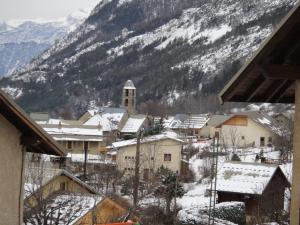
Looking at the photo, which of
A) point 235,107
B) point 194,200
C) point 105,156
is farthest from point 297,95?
point 235,107

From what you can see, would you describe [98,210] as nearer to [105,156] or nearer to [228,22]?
[105,156]

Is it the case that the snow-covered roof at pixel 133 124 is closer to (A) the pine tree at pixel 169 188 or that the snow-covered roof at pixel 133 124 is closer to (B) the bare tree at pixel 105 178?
(B) the bare tree at pixel 105 178

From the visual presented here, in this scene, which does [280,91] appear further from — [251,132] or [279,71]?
[251,132]

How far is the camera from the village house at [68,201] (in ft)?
66.0

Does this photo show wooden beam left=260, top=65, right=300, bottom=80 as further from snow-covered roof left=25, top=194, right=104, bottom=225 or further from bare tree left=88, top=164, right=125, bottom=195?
bare tree left=88, top=164, right=125, bottom=195

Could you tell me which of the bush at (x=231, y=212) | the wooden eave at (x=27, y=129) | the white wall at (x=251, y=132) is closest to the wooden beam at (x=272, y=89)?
the wooden eave at (x=27, y=129)

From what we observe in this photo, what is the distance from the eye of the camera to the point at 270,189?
3297cm

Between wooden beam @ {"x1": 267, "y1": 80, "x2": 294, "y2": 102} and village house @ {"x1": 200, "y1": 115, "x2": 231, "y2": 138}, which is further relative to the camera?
village house @ {"x1": 200, "y1": 115, "x2": 231, "y2": 138}

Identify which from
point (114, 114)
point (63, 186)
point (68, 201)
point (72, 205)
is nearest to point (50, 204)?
point (68, 201)

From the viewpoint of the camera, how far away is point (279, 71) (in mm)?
6781

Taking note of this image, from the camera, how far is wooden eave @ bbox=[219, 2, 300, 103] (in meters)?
6.39

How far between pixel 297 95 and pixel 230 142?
65.4 metres

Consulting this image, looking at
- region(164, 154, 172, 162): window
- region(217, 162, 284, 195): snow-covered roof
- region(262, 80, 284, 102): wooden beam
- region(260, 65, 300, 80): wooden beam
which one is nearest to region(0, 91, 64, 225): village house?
region(262, 80, 284, 102): wooden beam

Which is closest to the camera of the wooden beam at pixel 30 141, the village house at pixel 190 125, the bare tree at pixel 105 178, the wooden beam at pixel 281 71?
the wooden beam at pixel 281 71
